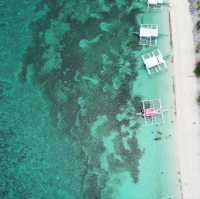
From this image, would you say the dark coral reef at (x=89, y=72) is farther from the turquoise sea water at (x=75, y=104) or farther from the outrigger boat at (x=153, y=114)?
the outrigger boat at (x=153, y=114)

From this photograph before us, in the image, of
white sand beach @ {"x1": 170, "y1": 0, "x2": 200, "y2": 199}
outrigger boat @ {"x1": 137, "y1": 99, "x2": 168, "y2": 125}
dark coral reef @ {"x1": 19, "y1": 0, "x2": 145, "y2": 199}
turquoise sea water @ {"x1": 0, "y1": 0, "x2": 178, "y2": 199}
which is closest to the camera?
white sand beach @ {"x1": 170, "y1": 0, "x2": 200, "y2": 199}

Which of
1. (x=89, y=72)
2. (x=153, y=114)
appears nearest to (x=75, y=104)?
(x=89, y=72)

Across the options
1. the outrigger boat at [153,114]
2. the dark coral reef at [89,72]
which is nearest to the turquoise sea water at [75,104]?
the dark coral reef at [89,72]

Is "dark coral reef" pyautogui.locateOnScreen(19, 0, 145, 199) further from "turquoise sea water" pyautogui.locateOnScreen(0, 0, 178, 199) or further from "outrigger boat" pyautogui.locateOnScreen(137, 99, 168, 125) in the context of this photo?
"outrigger boat" pyautogui.locateOnScreen(137, 99, 168, 125)

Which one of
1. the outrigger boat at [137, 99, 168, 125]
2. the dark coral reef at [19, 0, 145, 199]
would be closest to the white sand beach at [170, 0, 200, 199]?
the outrigger boat at [137, 99, 168, 125]

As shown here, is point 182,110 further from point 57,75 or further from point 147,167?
point 57,75

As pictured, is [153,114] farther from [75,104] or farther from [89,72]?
[89,72]
